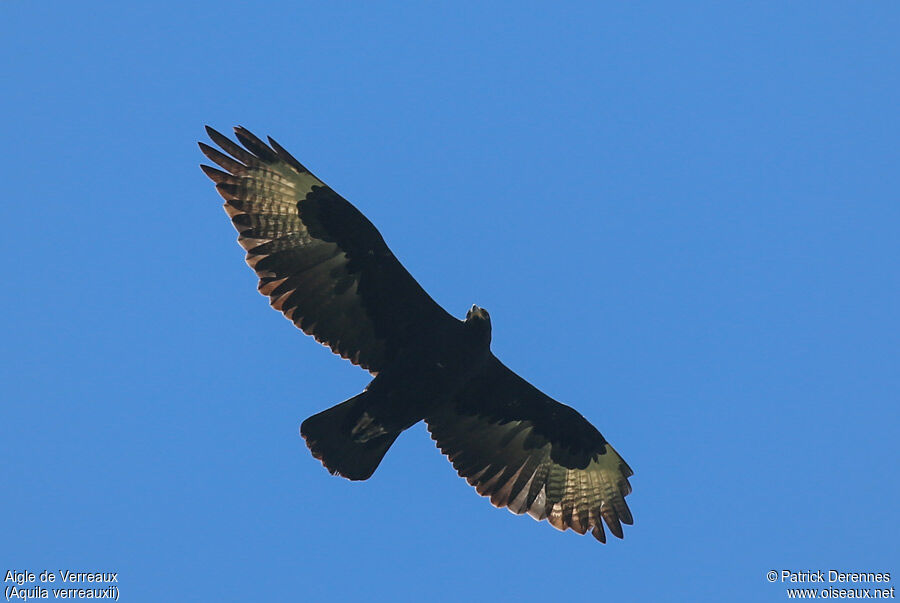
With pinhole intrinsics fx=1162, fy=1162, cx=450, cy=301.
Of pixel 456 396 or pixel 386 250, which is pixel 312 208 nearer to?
pixel 386 250

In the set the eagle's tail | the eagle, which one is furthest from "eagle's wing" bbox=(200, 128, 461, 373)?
the eagle's tail

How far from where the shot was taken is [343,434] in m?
11.9

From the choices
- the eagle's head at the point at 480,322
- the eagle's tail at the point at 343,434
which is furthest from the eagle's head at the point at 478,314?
the eagle's tail at the point at 343,434

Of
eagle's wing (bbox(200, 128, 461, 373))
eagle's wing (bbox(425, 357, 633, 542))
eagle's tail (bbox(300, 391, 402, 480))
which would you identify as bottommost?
eagle's tail (bbox(300, 391, 402, 480))

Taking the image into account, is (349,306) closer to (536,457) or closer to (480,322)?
(480,322)

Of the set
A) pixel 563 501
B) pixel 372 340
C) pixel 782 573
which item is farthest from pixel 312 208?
pixel 782 573

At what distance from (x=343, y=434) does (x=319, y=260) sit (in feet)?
6.00

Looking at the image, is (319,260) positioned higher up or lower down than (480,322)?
higher up

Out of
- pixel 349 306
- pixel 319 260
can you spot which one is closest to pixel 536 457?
pixel 349 306

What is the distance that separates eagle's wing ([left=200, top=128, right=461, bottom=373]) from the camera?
1194cm

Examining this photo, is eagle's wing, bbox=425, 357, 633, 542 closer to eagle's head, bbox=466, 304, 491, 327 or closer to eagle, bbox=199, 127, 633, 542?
eagle, bbox=199, 127, 633, 542

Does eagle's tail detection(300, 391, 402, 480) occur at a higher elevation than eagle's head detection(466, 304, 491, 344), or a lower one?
lower

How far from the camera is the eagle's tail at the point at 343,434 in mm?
11875

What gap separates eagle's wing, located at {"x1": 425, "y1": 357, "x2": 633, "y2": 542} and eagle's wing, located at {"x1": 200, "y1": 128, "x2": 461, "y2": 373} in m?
1.26
